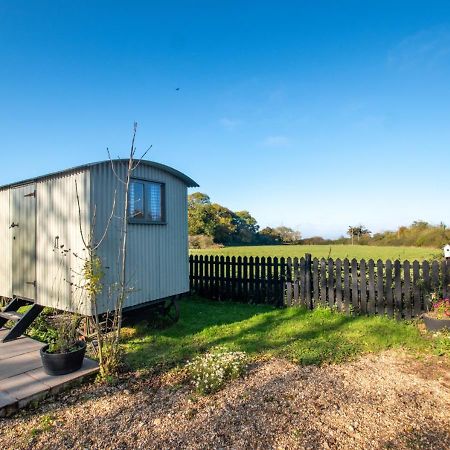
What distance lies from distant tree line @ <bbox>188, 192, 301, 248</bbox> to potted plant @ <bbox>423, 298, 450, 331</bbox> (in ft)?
113

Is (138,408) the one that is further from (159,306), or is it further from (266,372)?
(159,306)

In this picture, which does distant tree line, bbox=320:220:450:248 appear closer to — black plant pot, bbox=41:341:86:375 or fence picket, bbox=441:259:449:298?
fence picket, bbox=441:259:449:298

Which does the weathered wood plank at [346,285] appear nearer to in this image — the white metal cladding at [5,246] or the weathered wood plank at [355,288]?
the weathered wood plank at [355,288]

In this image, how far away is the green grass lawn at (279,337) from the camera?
16.7 ft

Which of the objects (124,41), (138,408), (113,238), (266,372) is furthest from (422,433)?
(124,41)

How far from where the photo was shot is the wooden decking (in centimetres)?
360

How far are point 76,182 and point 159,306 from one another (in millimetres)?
3499

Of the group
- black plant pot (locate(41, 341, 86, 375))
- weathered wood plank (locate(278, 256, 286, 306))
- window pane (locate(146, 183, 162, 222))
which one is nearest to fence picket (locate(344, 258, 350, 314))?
weathered wood plank (locate(278, 256, 286, 306))

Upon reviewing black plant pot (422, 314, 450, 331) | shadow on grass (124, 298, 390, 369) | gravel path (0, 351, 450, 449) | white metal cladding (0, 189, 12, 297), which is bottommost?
shadow on grass (124, 298, 390, 369)

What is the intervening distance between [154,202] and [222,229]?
39.2 m

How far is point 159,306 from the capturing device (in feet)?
23.4

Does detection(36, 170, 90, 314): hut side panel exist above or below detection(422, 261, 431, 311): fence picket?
above

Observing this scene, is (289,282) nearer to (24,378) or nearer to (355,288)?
(355,288)

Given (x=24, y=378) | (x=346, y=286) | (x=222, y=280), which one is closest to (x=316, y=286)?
(x=346, y=286)
